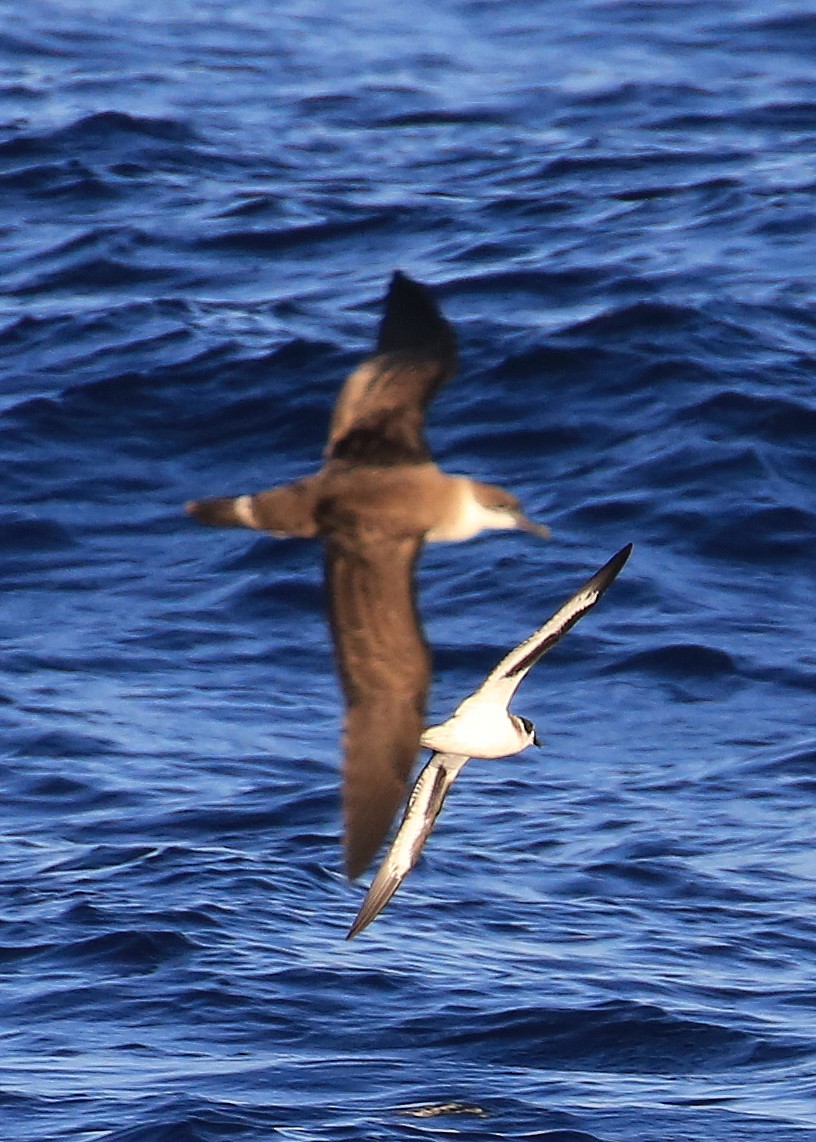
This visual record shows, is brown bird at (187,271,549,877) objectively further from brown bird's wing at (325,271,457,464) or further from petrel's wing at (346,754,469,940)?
petrel's wing at (346,754,469,940)

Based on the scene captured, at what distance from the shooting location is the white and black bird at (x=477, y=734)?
23.9 feet

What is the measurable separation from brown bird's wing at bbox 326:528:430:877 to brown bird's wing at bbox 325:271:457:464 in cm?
30

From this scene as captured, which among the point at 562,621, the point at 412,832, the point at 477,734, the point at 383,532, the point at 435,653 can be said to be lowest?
the point at 435,653

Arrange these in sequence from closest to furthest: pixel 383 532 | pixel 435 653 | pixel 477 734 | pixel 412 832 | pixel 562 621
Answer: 1. pixel 383 532
2. pixel 562 621
3. pixel 477 734
4. pixel 412 832
5. pixel 435 653

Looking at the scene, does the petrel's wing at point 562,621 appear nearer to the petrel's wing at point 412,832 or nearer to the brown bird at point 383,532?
the brown bird at point 383,532

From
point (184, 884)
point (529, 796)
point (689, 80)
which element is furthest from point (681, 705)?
point (689, 80)

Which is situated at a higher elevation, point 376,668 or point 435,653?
point 376,668

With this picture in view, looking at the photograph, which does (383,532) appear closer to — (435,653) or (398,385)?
(398,385)

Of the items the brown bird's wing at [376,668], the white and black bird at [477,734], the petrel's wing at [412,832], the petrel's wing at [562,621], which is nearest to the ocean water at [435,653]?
the petrel's wing at [412,832]

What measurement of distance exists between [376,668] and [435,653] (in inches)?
235

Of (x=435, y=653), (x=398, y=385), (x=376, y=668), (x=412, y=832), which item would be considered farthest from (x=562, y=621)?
(x=435, y=653)

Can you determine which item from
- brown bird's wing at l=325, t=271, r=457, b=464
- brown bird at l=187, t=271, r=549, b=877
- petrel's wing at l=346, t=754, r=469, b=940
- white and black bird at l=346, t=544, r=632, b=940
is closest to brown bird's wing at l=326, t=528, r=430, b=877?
brown bird at l=187, t=271, r=549, b=877

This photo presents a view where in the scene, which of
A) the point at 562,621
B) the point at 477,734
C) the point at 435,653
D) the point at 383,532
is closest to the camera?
the point at 383,532

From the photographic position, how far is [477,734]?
7.86 metres
